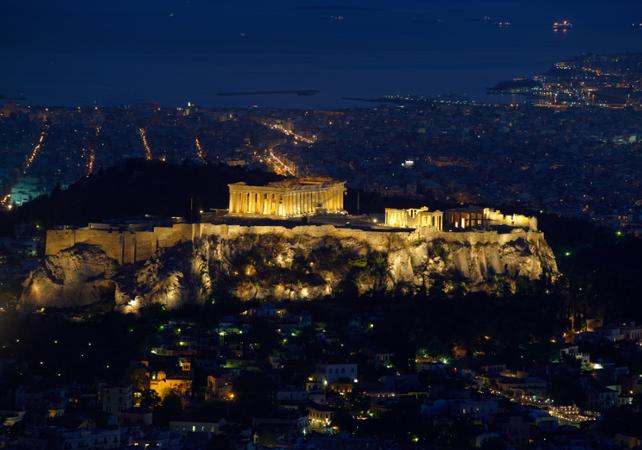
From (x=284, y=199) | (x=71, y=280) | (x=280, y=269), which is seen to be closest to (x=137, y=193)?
(x=284, y=199)

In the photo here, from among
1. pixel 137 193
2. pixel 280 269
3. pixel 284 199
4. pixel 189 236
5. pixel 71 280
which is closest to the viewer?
pixel 71 280

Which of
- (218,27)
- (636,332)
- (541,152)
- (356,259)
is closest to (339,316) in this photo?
(356,259)

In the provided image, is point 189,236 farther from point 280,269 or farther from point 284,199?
point 284,199

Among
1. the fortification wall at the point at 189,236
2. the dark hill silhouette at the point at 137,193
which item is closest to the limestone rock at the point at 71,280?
the fortification wall at the point at 189,236

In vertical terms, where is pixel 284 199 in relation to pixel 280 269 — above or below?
above

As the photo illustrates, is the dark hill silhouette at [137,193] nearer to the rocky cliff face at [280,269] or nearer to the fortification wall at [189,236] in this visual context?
the fortification wall at [189,236]

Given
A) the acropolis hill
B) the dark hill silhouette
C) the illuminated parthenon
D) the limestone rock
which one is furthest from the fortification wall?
the dark hill silhouette

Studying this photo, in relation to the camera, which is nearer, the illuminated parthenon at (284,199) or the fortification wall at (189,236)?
the fortification wall at (189,236)
